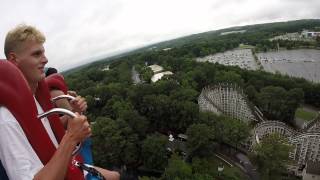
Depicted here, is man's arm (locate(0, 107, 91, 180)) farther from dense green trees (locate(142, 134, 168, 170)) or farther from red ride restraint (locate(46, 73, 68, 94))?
dense green trees (locate(142, 134, 168, 170))

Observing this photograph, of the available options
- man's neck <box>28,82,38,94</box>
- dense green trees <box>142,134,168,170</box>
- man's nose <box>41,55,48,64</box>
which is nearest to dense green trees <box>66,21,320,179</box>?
dense green trees <box>142,134,168,170</box>

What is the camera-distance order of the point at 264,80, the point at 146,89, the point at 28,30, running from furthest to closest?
1. the point at 264,80
2. the point at 146,89
3. the point at 28,30

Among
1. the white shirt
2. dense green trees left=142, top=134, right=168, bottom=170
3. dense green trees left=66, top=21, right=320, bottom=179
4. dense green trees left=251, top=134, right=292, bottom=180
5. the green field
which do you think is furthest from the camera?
the green field

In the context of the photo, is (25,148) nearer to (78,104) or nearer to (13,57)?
(13,57)

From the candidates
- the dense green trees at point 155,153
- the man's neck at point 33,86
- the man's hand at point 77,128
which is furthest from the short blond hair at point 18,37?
the dense green trees at point 155,153

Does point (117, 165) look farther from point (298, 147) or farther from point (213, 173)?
point (298, 147)

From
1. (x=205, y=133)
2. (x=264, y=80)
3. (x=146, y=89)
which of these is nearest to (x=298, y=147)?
(x=205, y=133)
